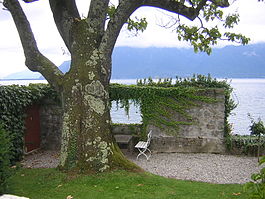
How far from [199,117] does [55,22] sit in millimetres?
6384

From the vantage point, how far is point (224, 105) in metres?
10.5

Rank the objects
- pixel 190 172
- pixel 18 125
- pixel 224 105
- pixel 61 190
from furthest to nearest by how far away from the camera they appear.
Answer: pixel 224 105 → pixel 18 125 → pixel 190 172 → pixel 61 190

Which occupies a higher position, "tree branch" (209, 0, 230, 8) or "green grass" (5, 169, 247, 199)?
"tree branch" (209, 0, 230, 8)

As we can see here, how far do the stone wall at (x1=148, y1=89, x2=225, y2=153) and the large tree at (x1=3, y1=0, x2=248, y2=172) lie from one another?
417 centimetres

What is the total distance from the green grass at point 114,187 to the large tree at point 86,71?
0.39 metres

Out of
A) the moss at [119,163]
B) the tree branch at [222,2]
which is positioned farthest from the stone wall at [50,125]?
the tree branch at [222,2]

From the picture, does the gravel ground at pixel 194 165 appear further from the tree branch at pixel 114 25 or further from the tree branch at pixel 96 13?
the tree branch at pixel 96 13

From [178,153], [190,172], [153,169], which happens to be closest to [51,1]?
[153,169]

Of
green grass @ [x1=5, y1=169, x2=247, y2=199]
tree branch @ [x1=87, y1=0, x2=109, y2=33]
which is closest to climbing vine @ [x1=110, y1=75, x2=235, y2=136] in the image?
tree branch @ [x1=87, y1=0, x2=109, y2=33]

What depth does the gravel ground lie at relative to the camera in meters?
Answer: 7.69

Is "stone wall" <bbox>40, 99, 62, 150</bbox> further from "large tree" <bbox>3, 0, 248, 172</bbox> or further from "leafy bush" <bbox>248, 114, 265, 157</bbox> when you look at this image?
"leafy bush" <bbox>248, 114, 265, 157</bbox>

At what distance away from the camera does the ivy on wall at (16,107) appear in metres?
8.52

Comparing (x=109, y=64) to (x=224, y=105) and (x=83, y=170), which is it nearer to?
(x=83, y=170)

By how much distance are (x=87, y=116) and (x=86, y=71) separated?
110 cm
